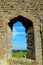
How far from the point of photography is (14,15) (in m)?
7.73

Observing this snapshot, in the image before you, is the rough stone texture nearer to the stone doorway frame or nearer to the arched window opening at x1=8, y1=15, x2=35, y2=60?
the stone doorway frame

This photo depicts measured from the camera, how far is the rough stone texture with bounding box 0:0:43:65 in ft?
24.9

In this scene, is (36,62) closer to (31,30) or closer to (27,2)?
(31,30)

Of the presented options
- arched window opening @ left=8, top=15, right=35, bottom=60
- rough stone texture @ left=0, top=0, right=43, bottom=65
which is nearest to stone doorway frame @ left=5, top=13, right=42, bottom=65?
rough stone texture @ left=0, top=0, right=43, bottom=65

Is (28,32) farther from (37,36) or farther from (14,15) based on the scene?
(14,15)

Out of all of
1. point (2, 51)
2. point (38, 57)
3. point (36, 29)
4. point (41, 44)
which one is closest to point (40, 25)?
point (36, 29)

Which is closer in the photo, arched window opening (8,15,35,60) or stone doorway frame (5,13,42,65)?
stone doorway frame (5,13,42,65)

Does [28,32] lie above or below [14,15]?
below

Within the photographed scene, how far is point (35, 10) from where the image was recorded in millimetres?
7746

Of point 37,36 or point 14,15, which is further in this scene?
point 14,15

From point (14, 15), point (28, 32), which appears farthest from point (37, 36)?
point (14, 15)

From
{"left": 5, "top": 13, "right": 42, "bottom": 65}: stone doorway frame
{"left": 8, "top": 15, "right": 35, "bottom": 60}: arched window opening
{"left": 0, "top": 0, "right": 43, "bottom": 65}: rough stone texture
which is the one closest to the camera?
{"left": 5, "top": 13, "right": 42, "bottom": 65}: stone doorway frame

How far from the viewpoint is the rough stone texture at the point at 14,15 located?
7.58 m

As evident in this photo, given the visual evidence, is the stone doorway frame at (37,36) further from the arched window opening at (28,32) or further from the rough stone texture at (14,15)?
the arched window opening at (28,32)
